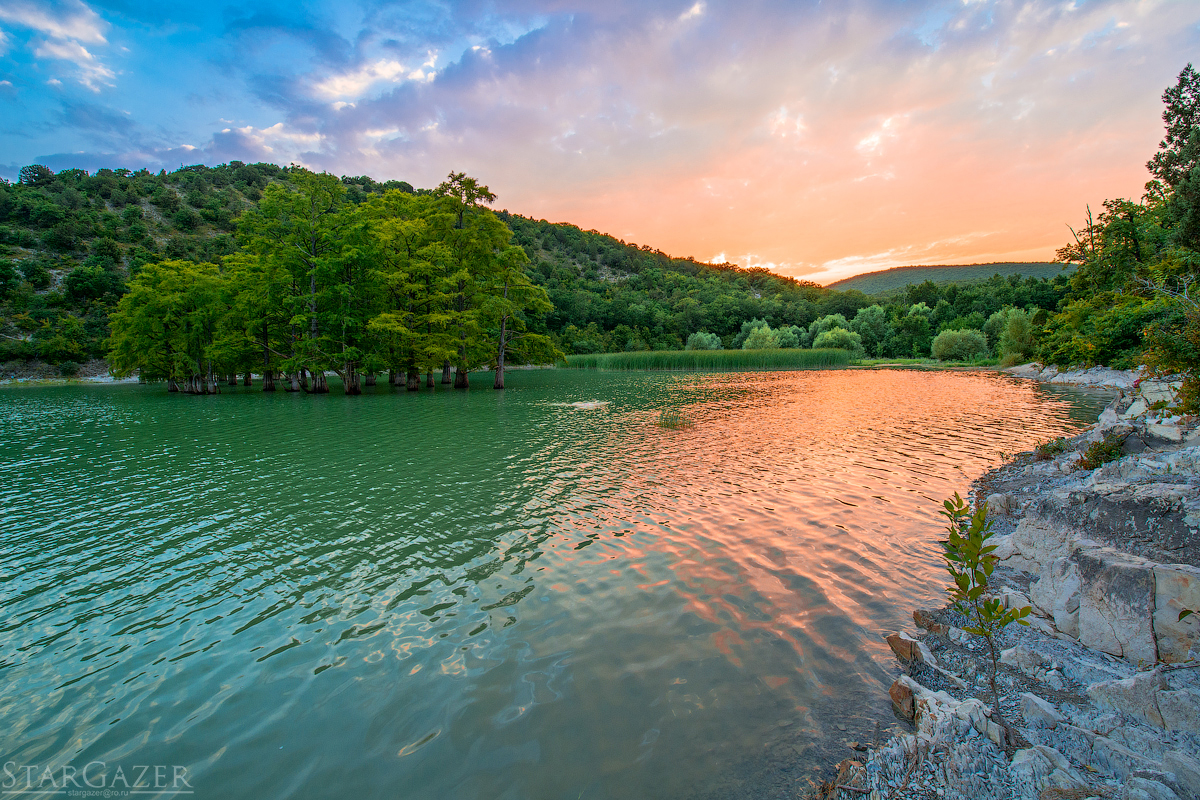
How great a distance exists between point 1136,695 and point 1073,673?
0.85 metres

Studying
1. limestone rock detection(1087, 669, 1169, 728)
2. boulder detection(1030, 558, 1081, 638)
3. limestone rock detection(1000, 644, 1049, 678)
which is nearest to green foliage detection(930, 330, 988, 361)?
boulder detection(1030, 558, 1081, 638)

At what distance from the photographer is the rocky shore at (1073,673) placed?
3086 millimetres

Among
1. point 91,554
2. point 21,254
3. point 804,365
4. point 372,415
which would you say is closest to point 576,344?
point 804,365

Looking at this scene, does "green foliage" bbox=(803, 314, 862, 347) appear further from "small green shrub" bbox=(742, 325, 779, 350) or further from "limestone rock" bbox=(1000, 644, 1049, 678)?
"limestone rock" bbox=(1000, 644, 1049, 678)

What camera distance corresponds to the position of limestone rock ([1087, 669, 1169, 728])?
3465mm

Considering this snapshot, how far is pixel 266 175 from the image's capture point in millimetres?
123188

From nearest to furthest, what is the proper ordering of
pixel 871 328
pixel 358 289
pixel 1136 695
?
1. pixel 1136 695
2. pixel 358 289
3. pixel 871 328

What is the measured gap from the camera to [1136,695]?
11.8 ft

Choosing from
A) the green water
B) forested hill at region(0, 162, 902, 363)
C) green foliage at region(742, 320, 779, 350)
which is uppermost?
forested hill at region(0, 162, 902, 363)

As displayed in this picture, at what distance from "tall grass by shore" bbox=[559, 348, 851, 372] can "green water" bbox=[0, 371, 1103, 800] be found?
54886 millimetres

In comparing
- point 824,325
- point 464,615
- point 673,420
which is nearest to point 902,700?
point 464,615

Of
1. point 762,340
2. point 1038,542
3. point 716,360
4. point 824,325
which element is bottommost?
point 1038,542

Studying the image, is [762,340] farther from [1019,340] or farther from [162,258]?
[162,258]

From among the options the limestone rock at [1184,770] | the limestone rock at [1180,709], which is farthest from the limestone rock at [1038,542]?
the limestone rock at [1184,770]
